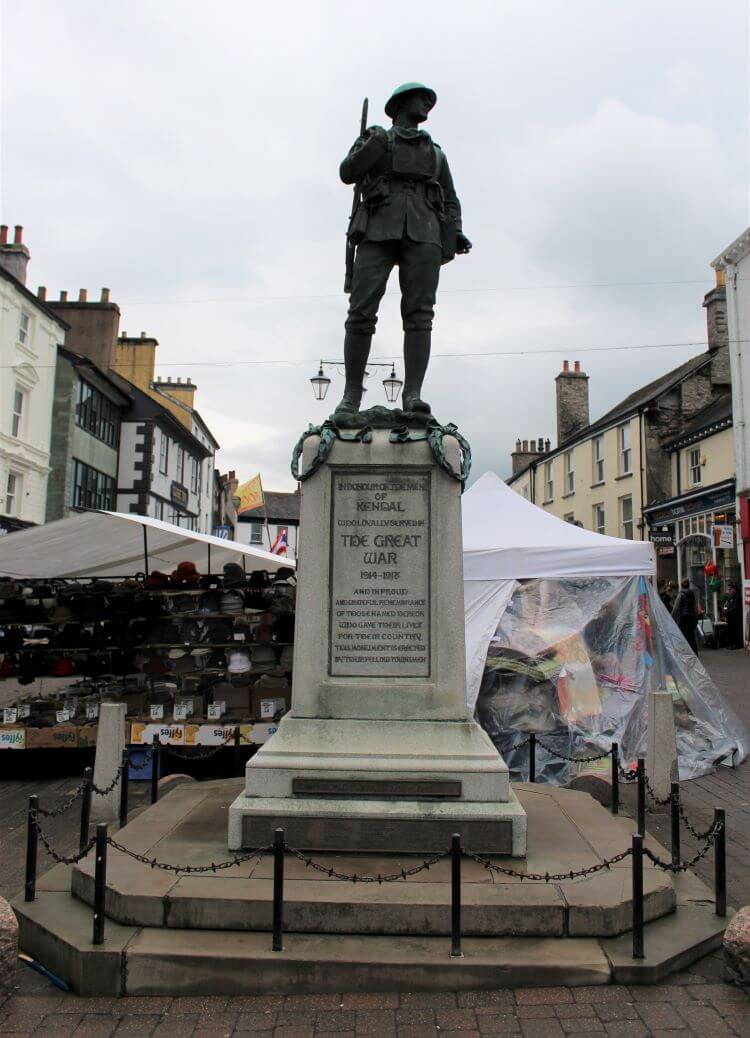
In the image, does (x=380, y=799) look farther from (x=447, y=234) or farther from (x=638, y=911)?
(x=447, y=234)

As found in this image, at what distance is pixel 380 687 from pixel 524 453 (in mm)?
43145

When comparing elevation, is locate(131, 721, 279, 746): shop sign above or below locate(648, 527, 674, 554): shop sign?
below

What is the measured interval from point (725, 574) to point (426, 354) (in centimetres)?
2178

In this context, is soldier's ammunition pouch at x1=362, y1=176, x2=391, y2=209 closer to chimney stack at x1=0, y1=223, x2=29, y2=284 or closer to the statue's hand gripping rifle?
the statue's hand gripping rifle

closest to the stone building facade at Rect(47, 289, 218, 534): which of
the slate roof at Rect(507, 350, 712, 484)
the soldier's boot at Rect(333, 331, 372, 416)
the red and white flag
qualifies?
the red and white flag

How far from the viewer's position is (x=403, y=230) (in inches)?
248

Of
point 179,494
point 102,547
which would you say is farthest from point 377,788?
point 179,494

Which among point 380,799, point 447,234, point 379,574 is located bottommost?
point 380,799

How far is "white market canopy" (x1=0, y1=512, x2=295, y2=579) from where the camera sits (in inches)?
415

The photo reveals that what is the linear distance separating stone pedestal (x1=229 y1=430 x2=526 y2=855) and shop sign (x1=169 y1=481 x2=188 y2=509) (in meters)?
39.3

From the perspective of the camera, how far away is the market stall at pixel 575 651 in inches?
387

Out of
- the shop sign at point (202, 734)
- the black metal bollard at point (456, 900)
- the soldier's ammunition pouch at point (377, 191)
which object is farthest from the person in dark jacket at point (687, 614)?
the black metal bollard at point (456, 900)

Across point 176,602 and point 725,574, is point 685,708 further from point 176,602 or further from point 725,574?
point 725,574

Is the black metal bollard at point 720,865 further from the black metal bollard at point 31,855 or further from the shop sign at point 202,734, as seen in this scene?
the shop sign at point 202,734
